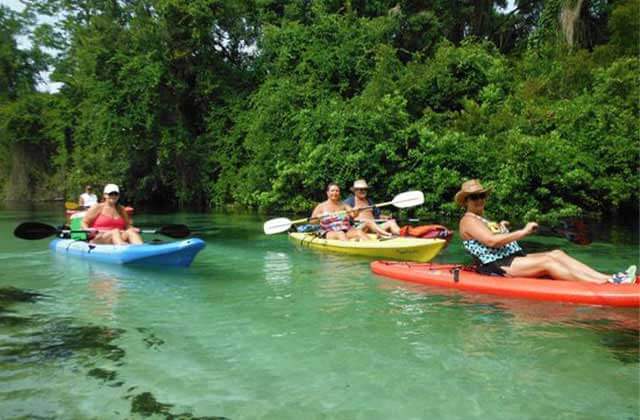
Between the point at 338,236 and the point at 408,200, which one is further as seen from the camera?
the point at 338,236

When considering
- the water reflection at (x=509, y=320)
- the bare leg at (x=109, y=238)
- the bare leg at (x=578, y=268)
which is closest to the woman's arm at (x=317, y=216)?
the bare leg at (x=109, y=238)

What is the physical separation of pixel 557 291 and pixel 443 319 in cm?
112

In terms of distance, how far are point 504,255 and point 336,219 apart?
4301 millimetres

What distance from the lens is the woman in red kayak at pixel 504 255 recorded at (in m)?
5.47

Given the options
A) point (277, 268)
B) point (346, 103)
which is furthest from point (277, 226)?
point (346, 103)

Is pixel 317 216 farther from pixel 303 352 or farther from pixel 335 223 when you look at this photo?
pixel 303 352

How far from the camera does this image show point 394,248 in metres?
8.50

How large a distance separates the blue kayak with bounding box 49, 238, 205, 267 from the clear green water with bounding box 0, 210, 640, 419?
422mm

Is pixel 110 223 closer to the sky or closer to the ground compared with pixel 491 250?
closer to the sky

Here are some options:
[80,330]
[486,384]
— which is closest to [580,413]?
[486,384]

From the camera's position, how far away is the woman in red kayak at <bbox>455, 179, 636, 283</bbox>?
5.47 meters

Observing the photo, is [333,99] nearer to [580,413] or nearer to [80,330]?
[80,330]

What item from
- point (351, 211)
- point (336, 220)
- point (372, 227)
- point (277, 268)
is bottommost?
point (277, 268)

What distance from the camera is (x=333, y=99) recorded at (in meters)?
18.0
